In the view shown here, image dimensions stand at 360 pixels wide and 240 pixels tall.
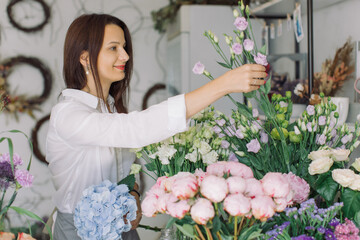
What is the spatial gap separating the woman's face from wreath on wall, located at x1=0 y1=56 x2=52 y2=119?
2.19 metres

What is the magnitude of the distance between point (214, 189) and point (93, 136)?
460 mm

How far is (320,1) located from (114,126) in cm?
149

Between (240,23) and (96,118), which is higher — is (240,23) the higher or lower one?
the higher one

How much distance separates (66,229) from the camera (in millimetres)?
1282

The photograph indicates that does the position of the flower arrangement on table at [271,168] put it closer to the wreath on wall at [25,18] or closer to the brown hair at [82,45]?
the brown hair at [82,45]

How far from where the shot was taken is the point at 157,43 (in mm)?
3668

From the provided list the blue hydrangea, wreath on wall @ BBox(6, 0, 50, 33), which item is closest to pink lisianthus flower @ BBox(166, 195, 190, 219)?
the blue hydrangea

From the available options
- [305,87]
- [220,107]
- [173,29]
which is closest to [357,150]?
[305,87]

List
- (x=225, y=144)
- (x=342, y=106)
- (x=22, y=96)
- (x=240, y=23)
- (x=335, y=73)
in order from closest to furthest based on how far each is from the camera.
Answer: (x=240, y=23) < (x=225, y=144) < (x=342, y=106) < (x=335, y=73) < (x=22, y=96)

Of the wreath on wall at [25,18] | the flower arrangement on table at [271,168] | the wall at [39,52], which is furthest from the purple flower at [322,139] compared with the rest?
the wreath on wall at [25,18]

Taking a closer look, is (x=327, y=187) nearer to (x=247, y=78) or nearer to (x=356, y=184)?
(x=356, y=184)

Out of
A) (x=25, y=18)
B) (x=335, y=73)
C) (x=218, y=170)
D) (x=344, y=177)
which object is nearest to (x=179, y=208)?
(x=218, y=170)

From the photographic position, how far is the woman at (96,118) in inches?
40.6

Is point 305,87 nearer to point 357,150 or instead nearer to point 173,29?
point 357,150
